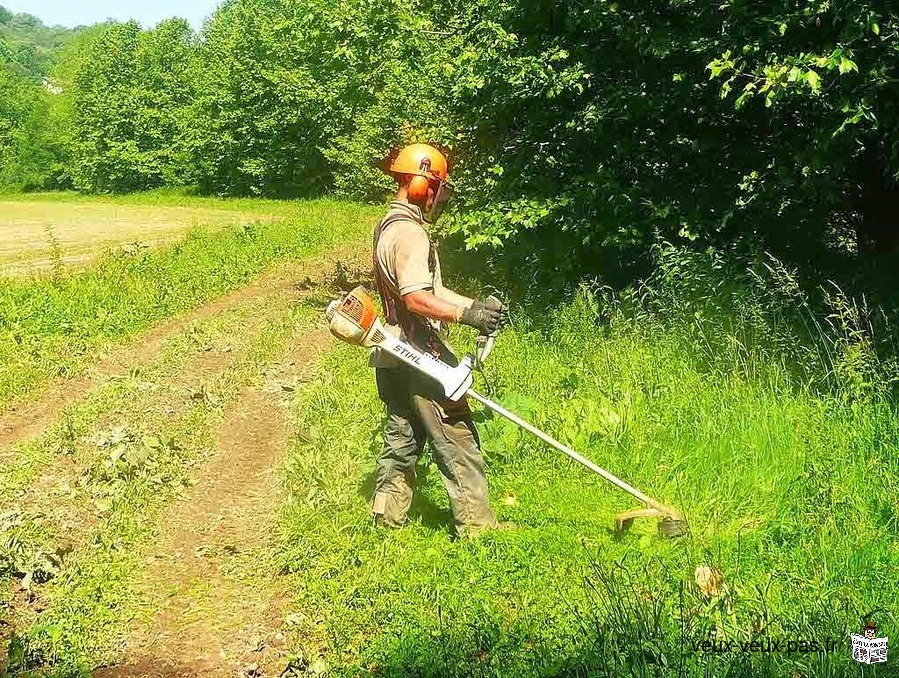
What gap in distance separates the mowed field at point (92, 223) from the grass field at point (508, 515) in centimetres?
1031

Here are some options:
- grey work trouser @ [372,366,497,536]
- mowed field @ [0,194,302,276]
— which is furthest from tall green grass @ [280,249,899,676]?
mowed field @ [0,194,302,276]

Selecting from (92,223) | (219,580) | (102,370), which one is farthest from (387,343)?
(92,223)

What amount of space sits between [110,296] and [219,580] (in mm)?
9744

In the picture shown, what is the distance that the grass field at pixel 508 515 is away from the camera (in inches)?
165

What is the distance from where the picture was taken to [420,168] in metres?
5.16

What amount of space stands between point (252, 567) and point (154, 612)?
0.65 meters

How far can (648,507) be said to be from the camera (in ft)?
16.9

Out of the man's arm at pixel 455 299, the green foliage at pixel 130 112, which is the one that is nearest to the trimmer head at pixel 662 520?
the man's arm at pixel 455 299

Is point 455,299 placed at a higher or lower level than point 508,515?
higher

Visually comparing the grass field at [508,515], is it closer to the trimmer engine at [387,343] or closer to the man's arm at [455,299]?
the trimmer engine at [387,343]

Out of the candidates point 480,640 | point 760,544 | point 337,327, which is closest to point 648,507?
point 760,544

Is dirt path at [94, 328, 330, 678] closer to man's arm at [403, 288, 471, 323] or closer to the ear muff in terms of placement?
man's arm at [403, 288, 471, 323]

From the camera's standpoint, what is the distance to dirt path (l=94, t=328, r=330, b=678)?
4438mm

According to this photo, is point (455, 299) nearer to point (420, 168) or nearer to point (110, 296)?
point (420, 168)
